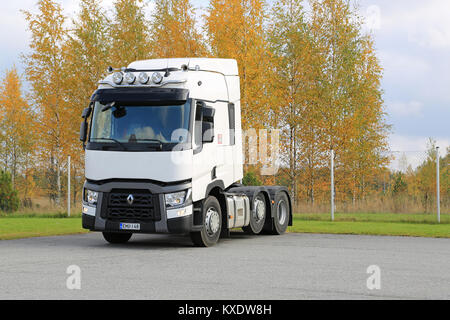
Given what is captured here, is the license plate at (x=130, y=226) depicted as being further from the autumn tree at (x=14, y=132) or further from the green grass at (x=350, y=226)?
the autumn tree at (x=14, y=132)

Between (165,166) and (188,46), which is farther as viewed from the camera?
(188,46)

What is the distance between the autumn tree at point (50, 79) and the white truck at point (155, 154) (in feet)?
74.0

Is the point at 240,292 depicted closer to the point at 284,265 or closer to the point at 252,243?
the point at 284,265

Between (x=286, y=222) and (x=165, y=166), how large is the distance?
20.9 feet

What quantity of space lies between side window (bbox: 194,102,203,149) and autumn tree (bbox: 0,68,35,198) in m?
32.5

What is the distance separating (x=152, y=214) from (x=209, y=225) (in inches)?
62.8

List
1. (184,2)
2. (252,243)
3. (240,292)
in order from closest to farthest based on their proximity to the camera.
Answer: (240,292)
(252,243)
(184,2)

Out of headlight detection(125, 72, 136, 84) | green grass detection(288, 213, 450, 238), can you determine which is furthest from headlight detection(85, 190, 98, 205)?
green grass detection(288, 213, 450, 238)


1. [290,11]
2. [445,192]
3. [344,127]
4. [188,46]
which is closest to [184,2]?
[188,46]

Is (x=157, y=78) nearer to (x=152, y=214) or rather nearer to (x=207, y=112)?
(x=207, y=112)

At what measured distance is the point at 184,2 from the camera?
110ft

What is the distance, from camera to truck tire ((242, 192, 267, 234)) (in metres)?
15.8

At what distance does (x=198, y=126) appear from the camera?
12.8 m

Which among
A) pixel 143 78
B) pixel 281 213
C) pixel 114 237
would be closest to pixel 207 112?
pixel 143 78
